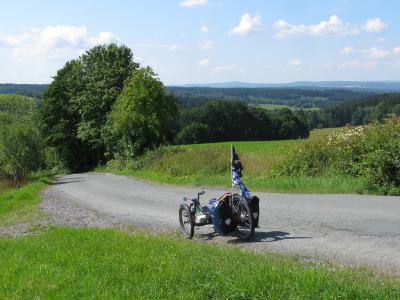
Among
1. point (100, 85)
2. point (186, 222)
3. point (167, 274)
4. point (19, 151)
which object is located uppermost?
point (100, 85)

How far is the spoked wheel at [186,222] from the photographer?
34.2ft

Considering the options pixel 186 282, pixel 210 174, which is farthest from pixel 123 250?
pixel 210 174

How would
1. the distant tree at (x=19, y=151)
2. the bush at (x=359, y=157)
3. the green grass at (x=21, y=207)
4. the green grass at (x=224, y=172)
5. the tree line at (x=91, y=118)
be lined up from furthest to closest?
the distant tree at (x=19, y=151), the tree line at (x=91, y=118), the green grass at (x=21, y=207), the green grass at (x=224, y=172), the bush at (x=359, y=157)

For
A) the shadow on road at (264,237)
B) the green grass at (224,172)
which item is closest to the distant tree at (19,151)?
the green grass at (224,172)

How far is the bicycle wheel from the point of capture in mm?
9320

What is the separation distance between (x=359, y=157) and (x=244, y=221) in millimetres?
8768

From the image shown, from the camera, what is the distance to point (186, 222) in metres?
10.9

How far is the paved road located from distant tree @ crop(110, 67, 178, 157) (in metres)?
19.8

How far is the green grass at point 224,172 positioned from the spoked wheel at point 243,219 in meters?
5.92

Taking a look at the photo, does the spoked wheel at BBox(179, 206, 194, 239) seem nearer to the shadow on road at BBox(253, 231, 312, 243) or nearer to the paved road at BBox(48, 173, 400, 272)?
the paved road at BBox(48, 173, 400, 272)

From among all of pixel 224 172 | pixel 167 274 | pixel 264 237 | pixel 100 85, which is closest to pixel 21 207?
pixel 224 172

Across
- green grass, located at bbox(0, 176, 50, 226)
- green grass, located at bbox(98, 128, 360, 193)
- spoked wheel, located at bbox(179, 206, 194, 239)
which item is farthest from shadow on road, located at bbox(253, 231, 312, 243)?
green grass, located at bbox(0, 176, 50, 226)

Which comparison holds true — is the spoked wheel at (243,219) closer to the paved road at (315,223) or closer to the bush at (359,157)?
the paved road at (315,223)

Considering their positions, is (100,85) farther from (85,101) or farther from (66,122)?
(66,122)
